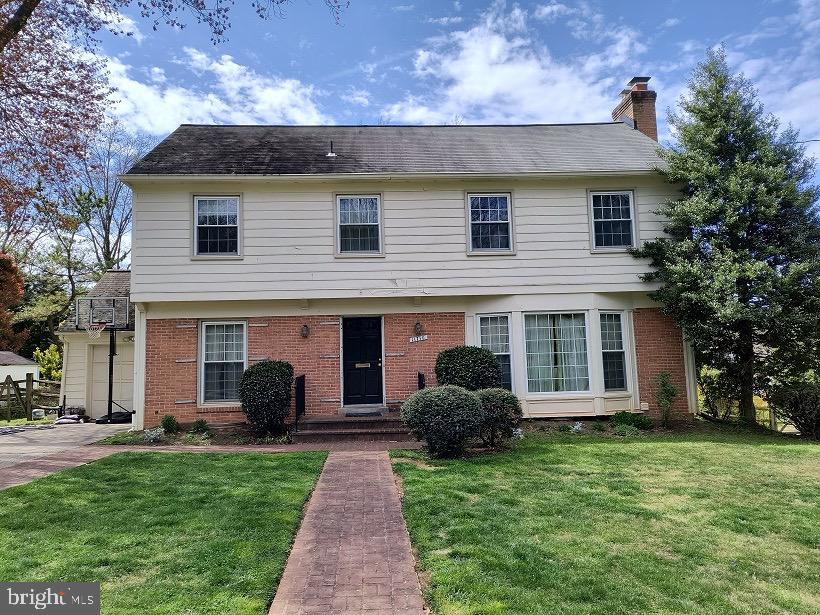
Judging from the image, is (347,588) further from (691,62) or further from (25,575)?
(691,62)

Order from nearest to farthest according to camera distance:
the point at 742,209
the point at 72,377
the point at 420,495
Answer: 1. the point at 420,495
2. the point at 742,209
3. the point at 72,377

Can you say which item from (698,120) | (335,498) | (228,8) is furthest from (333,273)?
(698,120)

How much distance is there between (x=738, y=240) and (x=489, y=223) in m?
5.38

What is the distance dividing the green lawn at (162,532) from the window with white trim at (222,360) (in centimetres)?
391

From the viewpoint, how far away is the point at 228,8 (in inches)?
382

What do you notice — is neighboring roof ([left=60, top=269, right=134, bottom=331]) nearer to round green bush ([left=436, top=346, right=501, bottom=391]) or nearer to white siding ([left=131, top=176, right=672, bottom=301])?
white siding ([left=131, top=176, right=672, bottom=301])

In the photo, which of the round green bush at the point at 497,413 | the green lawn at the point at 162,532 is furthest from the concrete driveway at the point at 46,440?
the round green bush at the point at 497,413

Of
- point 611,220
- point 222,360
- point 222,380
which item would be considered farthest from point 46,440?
point 611,220

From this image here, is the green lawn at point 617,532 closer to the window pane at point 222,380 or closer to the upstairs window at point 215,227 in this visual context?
the window pane at point 222,380

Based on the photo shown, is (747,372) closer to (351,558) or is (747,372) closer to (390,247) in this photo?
(390,247)

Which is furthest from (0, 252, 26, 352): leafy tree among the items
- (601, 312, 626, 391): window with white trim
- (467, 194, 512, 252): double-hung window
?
(601, 312, 626, 391): window with white trim

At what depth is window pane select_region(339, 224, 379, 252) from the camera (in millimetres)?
11742

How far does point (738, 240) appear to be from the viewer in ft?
36.2

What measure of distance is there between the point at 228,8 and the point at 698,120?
10.4 meters
